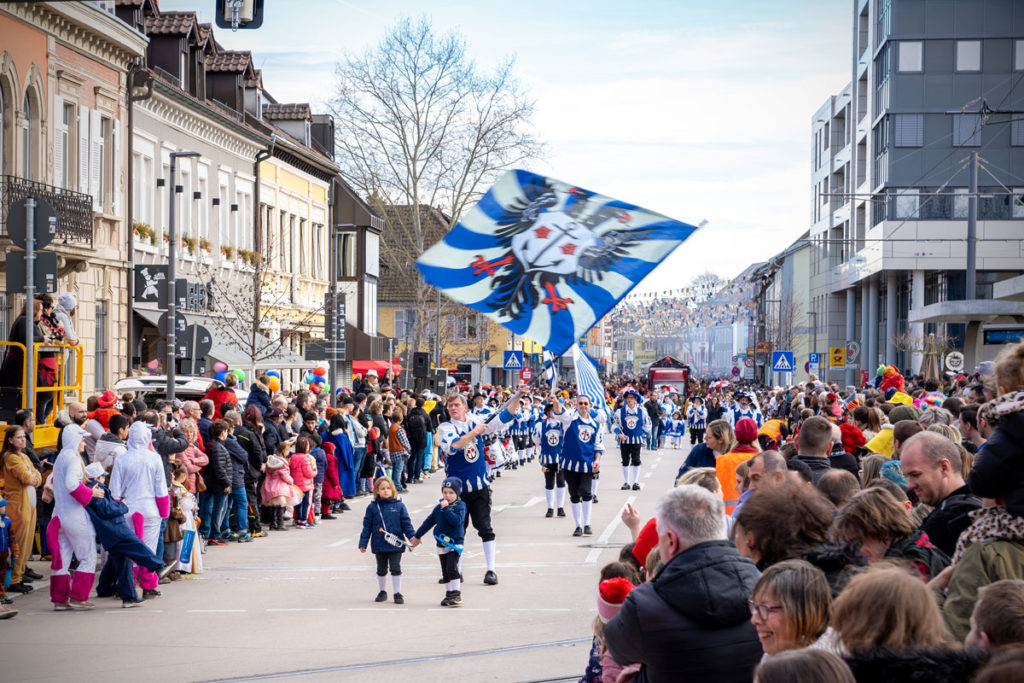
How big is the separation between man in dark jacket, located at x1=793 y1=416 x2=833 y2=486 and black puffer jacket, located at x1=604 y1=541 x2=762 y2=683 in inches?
202

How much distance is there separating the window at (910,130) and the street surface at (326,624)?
43366mm

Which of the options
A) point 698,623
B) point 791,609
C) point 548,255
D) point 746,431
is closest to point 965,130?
point 746,431

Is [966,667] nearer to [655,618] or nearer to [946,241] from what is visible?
[655,618]

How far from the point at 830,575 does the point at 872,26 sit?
60.3 metres

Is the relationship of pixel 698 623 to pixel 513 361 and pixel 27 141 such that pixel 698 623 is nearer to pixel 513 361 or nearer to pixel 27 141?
pixel 27 141

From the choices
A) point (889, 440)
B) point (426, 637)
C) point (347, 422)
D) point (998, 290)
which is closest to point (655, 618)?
point (426, 637)

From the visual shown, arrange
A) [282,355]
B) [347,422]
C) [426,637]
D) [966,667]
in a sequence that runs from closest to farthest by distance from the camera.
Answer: [966,667] < [426,637] < [347,422] < [282,355]

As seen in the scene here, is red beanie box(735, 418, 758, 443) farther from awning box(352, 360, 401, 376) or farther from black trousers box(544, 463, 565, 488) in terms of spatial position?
awning box(352, 360, 401, 376)

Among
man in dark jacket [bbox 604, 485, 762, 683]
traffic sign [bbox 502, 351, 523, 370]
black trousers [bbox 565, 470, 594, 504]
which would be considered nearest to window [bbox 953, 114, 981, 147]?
traffic sign [bbox 502, 351, 523, 370]

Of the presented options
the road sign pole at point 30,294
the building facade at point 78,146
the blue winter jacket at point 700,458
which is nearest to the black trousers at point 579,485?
the blue winter jacket at point 700,458

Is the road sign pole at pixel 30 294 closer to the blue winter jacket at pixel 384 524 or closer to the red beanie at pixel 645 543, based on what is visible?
the blue winter jacket at pixel 384 524

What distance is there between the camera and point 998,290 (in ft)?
114

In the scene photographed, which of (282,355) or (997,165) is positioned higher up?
(997,165)

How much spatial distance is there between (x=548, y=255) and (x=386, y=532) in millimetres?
3631
